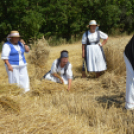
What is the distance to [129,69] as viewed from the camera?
2.70 m

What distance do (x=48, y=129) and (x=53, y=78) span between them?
242 cm

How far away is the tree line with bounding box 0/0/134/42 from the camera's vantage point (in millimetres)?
12352

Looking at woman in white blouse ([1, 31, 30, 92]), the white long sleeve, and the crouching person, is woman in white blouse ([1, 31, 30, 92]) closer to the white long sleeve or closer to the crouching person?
the white long sleeve

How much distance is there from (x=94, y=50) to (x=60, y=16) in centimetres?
1009

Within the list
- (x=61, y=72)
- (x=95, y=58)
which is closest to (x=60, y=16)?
(x=95, y=58)

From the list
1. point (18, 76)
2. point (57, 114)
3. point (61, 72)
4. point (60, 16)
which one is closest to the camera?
point (57, 114)

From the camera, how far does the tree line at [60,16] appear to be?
40.5 feet

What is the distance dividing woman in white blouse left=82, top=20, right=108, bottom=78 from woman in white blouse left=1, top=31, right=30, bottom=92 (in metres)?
1.56

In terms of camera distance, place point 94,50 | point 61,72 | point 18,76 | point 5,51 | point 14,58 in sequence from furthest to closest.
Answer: point 94,50 < point 61,72 < point 18,76 < point 14,58 < point 5,51

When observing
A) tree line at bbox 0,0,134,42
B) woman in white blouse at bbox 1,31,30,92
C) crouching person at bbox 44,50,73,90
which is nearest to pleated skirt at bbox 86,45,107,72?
crouching person at bbox 44,50,73,90

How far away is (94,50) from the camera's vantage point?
16.0 ft

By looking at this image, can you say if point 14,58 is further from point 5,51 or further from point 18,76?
point 18,76

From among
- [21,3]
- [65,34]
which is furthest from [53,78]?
[65,34]

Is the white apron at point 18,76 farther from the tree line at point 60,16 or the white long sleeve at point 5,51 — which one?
the tree line at point 60,16
